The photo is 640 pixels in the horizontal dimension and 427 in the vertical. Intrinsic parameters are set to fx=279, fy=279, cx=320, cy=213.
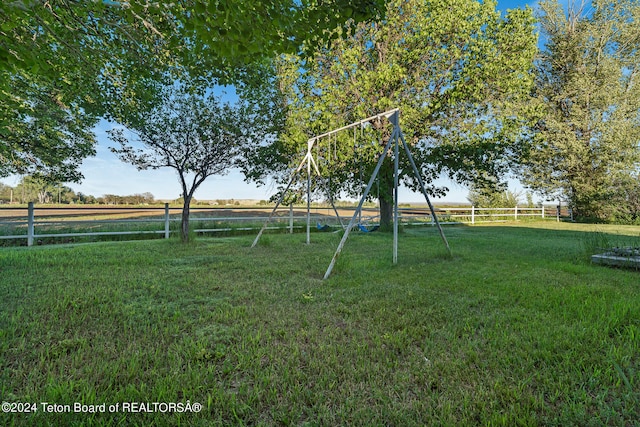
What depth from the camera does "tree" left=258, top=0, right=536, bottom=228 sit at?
32.9 ft

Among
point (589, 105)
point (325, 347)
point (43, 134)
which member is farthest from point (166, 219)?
point (589, 105)

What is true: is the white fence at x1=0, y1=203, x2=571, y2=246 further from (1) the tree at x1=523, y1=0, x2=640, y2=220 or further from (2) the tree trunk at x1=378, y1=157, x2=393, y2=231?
(1) the tree at x1=523, y1=0, x2=640, y2=220

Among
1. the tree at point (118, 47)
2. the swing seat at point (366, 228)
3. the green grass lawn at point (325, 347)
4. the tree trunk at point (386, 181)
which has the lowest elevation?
the green grass lawn at point (325, 347)

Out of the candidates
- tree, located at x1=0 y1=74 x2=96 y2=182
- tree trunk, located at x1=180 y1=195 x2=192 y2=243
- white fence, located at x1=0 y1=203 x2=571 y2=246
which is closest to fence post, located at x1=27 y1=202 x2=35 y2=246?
white fence, located at x1=0 y1=203 x2=571 y2=246

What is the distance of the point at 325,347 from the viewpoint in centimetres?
238

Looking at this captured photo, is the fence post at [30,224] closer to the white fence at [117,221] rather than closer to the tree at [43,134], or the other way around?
the white fence at [117,221]

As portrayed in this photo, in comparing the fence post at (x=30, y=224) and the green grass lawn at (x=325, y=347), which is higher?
the fence post at (x=30, y=224)

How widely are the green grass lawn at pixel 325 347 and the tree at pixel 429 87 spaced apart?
678cm

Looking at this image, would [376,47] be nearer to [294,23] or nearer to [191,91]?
[191,91]

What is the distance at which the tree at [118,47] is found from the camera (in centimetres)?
288

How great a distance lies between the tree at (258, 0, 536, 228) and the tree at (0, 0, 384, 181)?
14.8ft

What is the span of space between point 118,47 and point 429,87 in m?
10.2

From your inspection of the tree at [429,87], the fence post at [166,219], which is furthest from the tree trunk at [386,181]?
the fence post at [166,219]

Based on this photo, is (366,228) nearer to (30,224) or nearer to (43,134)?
(30,224)
